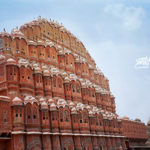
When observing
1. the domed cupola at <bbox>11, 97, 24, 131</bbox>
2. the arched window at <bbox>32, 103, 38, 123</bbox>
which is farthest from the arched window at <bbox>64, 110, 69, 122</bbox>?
the domed cupola at <bbox>11, 97, 24, 131</bbox>

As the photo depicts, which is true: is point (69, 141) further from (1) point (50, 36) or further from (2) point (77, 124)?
(1) point (50, 36)

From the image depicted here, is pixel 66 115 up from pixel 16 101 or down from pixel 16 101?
down

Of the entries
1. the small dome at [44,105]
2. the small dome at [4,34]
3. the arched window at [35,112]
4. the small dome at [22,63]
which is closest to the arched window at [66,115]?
the small dome at [44,105]

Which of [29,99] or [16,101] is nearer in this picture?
[16,101]

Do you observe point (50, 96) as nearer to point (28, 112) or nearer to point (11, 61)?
point (28, 112)

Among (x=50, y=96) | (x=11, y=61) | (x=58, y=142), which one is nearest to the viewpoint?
(x=11, y=61)

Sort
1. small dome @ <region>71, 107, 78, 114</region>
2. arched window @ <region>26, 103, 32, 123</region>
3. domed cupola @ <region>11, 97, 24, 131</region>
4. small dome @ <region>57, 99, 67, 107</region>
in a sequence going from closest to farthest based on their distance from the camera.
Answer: domed cupola @ <region>11, 97, 24, 131</region> → arched window @ <region>26, 103, 32, 123</region> → small dome @ <region>57, 99, 67, 107</region> → small dome @ <region>71, 107, 78, 114</region>

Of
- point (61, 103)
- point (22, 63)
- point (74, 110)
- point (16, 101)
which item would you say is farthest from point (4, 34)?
point (74, 110)

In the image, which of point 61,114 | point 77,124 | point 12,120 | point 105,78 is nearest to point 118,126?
point 105,78

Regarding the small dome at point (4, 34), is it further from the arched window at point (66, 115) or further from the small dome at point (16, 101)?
the arched window at point (66, 115)

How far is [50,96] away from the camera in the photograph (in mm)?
31000

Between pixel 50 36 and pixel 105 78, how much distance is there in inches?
644

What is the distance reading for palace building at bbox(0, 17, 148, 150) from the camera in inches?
995

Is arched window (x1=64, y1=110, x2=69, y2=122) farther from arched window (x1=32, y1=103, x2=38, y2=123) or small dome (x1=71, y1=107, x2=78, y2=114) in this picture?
arched window (x1=32, y1=103, x2=38, y2=123)
